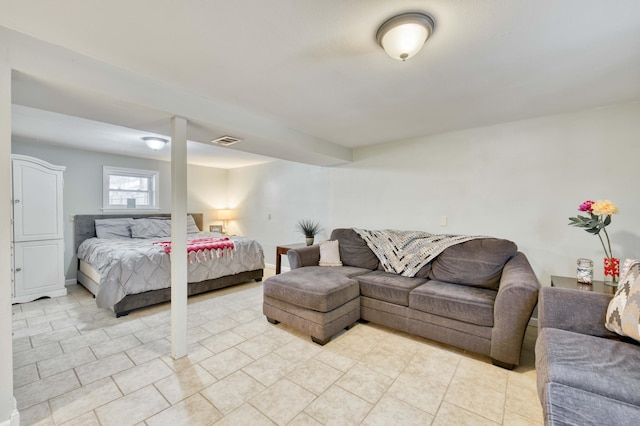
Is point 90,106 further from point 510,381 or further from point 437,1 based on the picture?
point 510,381

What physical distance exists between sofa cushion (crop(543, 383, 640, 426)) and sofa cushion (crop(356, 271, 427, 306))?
4.90 feet

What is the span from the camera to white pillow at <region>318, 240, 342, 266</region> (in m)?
3.62

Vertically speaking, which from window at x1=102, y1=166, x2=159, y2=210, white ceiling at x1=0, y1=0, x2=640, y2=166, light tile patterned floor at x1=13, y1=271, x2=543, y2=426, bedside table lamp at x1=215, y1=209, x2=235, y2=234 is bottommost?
light tile patterned floor at x1=13, y1=271, x2=543, y2=426

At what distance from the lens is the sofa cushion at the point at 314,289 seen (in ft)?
8.33

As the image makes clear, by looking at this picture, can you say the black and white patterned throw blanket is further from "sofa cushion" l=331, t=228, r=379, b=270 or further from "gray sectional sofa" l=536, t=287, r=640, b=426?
Result: "gray sectional sofa" l=536, t=287, r=640, b=426

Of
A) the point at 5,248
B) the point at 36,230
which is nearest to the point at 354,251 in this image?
the point at 5,248

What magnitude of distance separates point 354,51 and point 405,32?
363 mm

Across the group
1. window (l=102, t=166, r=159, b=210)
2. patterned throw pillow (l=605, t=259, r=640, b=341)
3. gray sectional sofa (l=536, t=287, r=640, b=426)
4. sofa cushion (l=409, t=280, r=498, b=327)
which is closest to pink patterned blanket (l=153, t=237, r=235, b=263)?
window (l=102, t=166, r=159, b=210)

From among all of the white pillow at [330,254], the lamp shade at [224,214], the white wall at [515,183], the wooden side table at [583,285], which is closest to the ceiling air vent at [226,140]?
the white pillow at [330,254]

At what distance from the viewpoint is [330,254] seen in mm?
3660

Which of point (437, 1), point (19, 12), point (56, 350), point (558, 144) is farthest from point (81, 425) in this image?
point (558, 144)

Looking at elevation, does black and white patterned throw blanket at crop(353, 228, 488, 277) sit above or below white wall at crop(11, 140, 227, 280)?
below

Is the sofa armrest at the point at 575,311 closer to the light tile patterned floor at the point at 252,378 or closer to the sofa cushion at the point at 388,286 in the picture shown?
the light tile patterned floor at the point at 252,378

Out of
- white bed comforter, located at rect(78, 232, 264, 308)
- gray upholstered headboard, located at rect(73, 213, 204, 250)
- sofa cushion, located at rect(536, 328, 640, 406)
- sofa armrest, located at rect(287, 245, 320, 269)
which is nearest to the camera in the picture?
sofa cushion, located at rect(536, 328, 640, 406)
